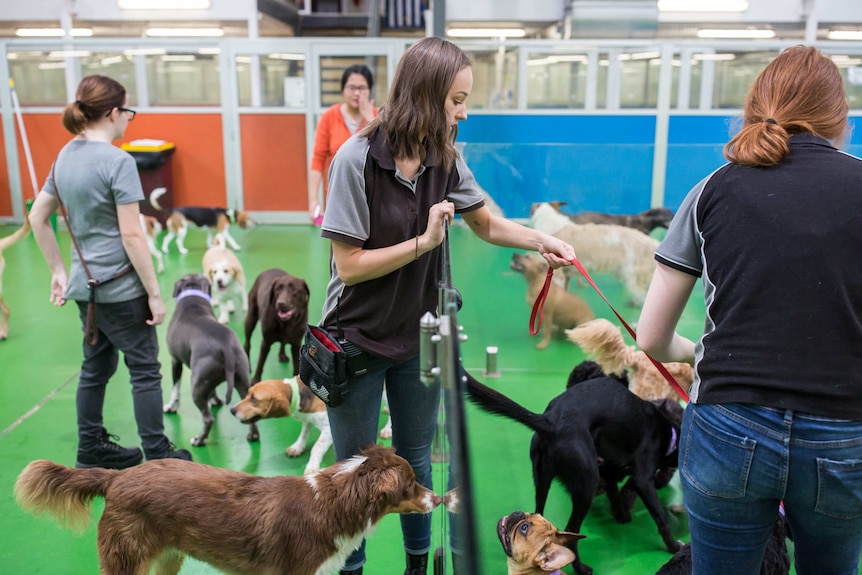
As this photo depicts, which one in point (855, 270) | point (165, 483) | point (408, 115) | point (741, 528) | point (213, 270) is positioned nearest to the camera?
point (855, 270)

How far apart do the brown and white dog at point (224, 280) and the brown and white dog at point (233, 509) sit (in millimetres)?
3502

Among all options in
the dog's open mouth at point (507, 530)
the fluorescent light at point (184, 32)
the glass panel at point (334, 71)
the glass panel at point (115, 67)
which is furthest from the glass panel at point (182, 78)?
the dog's open mouth at point (507, 530)

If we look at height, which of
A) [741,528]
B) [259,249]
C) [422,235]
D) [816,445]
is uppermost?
[422,235]

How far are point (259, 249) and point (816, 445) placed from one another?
7.94 meters

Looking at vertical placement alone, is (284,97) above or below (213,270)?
above

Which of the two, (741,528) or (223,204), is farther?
(223,204)

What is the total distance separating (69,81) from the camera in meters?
10.5

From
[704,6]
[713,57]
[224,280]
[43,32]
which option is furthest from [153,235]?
[704,6]

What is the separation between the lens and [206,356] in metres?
3.87

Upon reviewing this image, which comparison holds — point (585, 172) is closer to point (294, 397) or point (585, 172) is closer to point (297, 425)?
point (297, 425)


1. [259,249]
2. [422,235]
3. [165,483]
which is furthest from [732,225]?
[259,249]

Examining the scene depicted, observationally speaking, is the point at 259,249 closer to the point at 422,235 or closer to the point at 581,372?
the point at 581,372

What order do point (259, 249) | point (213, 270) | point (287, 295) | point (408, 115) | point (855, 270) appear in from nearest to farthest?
point (855, 270) < point (408, 115) < point (287, 295) < point (213, 270) < point (259, 249)

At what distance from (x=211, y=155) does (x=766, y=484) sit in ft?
33.0
